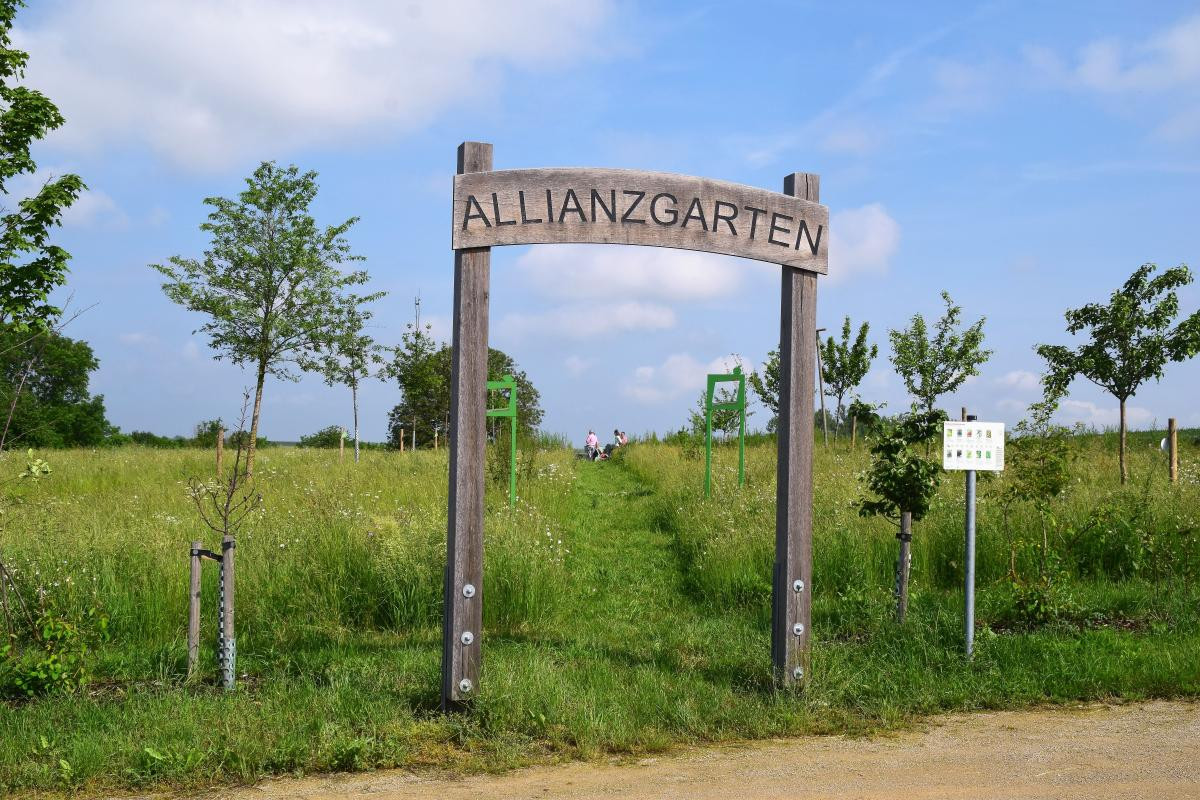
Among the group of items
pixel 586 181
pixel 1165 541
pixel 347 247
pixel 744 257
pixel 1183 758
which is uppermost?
pixel 347 247

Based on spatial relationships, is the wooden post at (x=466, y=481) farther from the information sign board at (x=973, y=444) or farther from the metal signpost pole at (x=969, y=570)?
the metal signpost pole at (x=969, y=570)

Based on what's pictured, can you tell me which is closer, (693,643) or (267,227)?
(693,643)

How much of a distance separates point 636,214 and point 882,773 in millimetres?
3790

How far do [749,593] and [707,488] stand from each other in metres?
7.03

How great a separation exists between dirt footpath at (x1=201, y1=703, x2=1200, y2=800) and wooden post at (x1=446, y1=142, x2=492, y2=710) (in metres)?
1.02

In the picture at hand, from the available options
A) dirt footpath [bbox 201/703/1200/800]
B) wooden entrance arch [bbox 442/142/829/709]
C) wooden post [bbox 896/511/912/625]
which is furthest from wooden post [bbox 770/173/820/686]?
wooden post [bbox 896/511/912/625]

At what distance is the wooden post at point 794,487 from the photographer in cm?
646

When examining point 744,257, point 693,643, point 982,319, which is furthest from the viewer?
point 982,319

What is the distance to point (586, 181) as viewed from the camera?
622cm

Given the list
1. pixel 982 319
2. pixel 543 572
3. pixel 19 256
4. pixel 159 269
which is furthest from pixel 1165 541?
pixel 159 269

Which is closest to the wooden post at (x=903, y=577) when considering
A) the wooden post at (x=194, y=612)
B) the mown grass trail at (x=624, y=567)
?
the mown grass trail at (x=624, y=567)

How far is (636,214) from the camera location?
630 centimetres

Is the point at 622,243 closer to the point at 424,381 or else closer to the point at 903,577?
the point at 903,577

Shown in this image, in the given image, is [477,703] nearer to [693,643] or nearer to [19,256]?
[693,643]
